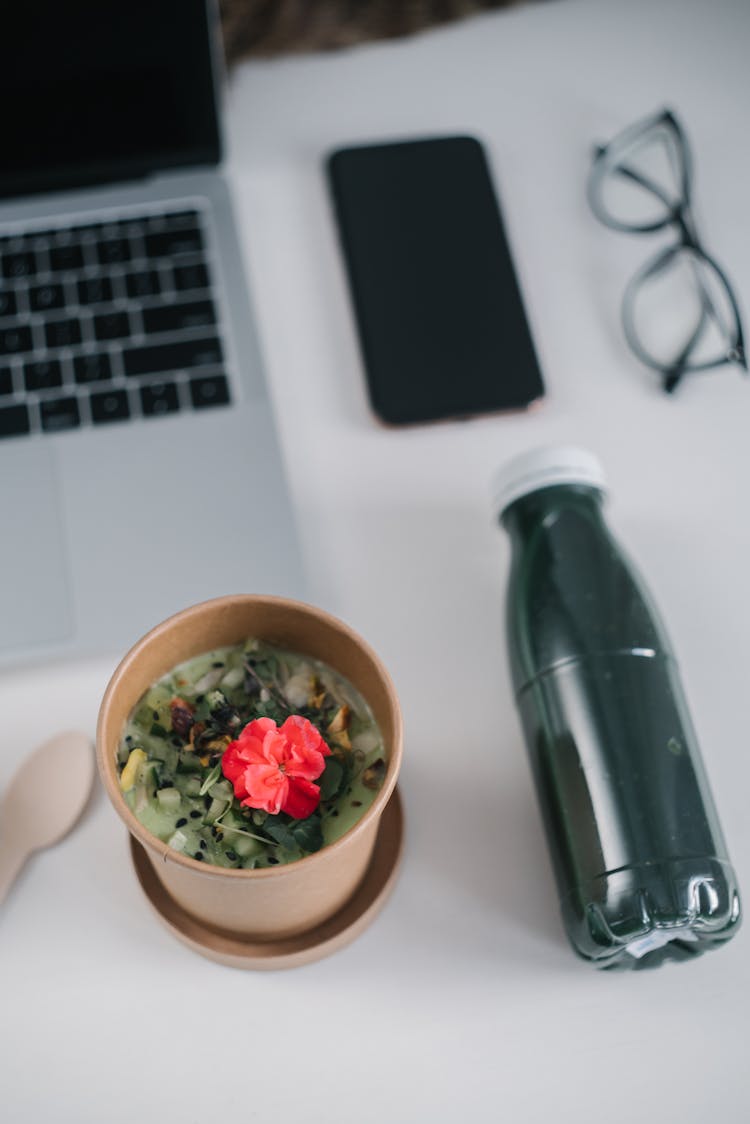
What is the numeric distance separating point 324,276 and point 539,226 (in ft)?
0.51

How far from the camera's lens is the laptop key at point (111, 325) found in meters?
0.63

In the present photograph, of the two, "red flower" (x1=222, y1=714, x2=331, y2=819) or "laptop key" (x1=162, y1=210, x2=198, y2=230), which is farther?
"laptop key" (x1=162, y1=210, x2=198, y2=230)

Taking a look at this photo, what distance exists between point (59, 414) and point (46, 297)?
0.09m

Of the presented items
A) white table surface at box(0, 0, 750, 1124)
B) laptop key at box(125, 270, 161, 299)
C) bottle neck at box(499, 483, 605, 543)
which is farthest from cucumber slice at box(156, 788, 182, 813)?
laptop key at box(125, 270, 161, 299)

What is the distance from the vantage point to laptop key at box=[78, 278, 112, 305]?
0.64 m

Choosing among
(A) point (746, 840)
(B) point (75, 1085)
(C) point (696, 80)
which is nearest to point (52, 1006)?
(B) point (75, 1085)

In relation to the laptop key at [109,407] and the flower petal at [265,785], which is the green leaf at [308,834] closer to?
the flower petal at [265,785]

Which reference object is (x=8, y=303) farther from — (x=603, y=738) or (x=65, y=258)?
(x=603, y=738)

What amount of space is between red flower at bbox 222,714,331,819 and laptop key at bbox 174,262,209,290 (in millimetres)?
347

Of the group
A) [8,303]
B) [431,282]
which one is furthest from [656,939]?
[8,303]

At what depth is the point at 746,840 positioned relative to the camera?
533 millimetres

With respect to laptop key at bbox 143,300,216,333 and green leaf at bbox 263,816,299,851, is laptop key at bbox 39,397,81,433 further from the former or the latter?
green leaf at bbox 263,816,299,851

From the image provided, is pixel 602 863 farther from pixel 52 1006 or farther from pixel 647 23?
pixel 647 23

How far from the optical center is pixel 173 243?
25.7 inches
